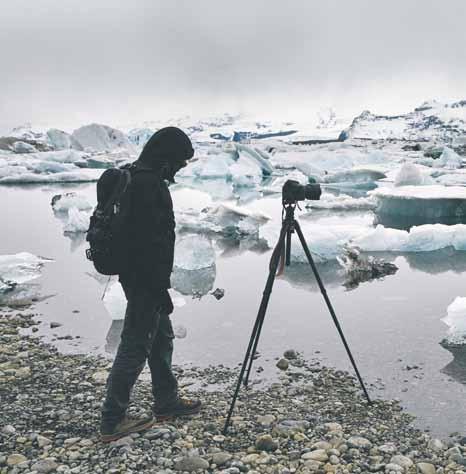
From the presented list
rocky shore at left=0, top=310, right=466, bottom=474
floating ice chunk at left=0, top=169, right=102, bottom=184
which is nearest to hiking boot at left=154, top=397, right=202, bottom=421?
rocky shore at left=0, top=310, right=466, bottom=474

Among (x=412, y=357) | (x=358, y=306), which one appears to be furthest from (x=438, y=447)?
(x=358, y=306)

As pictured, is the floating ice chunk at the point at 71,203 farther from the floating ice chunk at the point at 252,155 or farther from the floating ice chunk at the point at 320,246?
the floating ice chunk at the point at 252,155

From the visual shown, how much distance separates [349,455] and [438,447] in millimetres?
496

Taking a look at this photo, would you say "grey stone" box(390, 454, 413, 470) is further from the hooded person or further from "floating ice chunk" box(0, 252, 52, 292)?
"floating ice chunk" box(0, 252, 52, 292)

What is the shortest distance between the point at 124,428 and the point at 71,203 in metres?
12.1

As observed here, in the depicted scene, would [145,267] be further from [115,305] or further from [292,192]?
[115,305]

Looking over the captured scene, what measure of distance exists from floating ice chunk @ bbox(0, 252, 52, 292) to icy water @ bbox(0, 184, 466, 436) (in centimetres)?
19

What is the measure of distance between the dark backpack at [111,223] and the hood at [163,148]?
14 cm

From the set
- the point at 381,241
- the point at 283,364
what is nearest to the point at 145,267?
the point at 283,364

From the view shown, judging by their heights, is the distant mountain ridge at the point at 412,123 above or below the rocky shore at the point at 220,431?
above

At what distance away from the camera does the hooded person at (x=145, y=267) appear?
273 cm

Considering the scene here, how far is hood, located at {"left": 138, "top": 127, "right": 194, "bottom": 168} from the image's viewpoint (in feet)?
9.27

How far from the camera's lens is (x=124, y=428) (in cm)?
286

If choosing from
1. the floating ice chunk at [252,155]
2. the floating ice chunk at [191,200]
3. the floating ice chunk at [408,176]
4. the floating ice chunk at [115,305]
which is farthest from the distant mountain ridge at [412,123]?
the floating ice chunk at [115,305]
